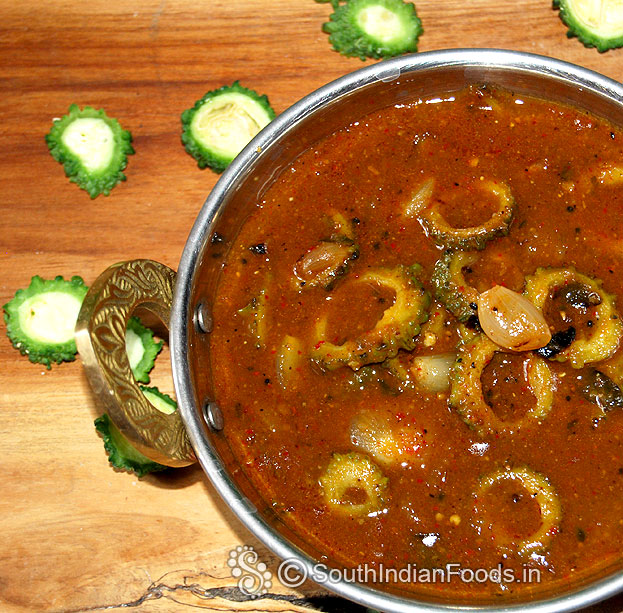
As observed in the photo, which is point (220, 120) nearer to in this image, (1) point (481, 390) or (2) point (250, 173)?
(2) point (250, 173)

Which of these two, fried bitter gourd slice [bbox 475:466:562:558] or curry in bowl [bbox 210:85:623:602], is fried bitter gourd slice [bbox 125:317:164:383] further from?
fried bitter gourd slice [bbox 475:466:562:558]

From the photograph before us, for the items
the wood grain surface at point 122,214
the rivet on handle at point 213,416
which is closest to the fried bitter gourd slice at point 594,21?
the wood grain surface at point 122,214

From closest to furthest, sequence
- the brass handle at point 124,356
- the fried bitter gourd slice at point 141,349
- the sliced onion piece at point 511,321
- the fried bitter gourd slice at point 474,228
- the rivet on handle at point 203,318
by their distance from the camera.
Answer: the brass handle at point 124,356 < the sliced onion piece at point 511,321 < the fried bitter gourd slice at point 474,228 < the rivet on handle at point 203,318 < the fried bitter gourd slice at point 141,349

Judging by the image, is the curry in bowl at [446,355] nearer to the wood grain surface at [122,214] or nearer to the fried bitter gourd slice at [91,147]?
the wood grain surface at [122,214]

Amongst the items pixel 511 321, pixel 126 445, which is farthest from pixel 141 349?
pixel 511 321

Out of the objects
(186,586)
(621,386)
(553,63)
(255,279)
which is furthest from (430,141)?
(186,586)
